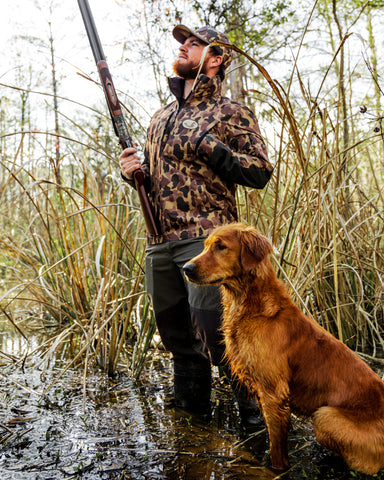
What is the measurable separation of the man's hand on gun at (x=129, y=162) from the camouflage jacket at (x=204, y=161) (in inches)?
5.6

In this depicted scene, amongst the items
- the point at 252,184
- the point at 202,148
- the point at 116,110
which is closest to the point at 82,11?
the point at 116,110

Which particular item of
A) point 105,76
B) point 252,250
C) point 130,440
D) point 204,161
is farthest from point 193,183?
A: point 130,440

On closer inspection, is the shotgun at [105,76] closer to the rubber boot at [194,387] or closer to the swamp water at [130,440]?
the rubber boot at [194,387]

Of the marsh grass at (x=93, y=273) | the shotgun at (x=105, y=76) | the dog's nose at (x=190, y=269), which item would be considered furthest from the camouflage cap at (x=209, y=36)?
the dog's nose at (x=190, y=269)

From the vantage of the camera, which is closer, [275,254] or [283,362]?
[283,362]

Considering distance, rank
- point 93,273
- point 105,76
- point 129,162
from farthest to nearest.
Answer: point 93,273 → point 105,76 → point 129,162

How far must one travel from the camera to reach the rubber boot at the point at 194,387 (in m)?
2.87

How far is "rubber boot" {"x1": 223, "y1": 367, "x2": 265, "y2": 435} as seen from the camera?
2.57 metres

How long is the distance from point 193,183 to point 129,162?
1.41 feet

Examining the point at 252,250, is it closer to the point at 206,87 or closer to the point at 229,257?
the point at 229,257

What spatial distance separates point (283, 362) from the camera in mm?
2020

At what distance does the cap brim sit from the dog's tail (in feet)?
7.06

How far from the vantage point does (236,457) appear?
2246 millimetres

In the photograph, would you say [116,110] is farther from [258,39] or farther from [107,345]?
[258,39]
